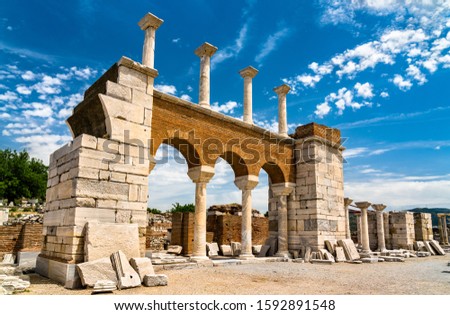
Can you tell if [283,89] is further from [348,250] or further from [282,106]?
[348,250]

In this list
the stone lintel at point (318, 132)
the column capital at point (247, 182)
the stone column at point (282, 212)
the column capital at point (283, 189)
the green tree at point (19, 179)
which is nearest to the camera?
the column capital at point (247, 182)

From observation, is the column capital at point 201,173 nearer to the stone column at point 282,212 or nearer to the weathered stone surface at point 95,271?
the stone column at point 282,212

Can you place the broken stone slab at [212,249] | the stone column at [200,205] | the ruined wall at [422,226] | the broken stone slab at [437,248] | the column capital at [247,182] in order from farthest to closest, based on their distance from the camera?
1. the ruined wall at [422,226]
2. the broken stone slab at [437,248]
3. the broken stone slab at [212,249]
4. the column capital at [247,182]
5. the stone column at [200,205]

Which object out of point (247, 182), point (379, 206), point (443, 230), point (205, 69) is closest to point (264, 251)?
point (247, 182)

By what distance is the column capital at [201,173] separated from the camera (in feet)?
35.4

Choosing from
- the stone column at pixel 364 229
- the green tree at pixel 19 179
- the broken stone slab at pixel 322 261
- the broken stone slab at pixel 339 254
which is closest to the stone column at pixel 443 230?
the stone column at pixel 364 229

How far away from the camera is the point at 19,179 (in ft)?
133

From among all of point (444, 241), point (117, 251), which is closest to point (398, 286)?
point (117, 251)

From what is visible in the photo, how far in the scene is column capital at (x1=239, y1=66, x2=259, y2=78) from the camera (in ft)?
42.6

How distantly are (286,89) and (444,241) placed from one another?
19.7 meters

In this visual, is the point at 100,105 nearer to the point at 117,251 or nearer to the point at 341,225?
the point at 117,251

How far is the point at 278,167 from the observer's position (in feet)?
44.1

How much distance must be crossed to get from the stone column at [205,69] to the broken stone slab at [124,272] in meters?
6.28

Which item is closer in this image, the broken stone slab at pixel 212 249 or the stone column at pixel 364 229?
the broken stone slab at pixel 212 249
